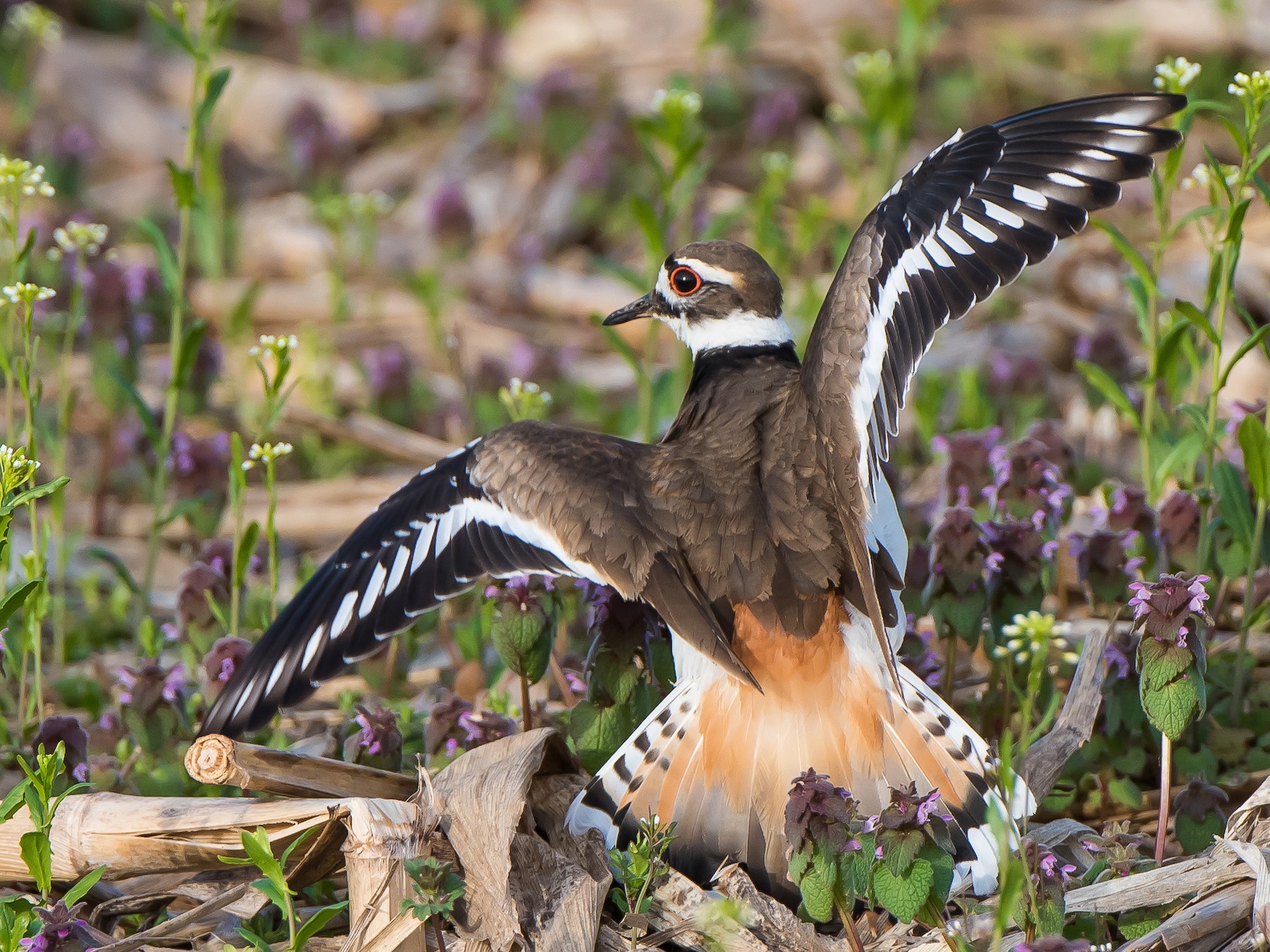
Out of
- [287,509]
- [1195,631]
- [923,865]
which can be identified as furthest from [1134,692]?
[287,509]

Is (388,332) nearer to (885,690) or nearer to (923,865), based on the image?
(885,690)

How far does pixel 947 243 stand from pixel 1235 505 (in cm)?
119

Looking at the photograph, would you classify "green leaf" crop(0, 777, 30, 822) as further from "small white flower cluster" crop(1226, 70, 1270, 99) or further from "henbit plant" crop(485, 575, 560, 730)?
"small white flower cluster" crop(1226, 70, 1270, 99)

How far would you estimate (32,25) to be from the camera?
23.7ft

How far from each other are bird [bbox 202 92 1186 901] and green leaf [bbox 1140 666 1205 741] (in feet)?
1.26

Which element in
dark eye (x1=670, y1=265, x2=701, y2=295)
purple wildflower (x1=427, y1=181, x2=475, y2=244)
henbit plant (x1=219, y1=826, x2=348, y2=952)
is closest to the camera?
henbit plant (x1=219, y1=826, x2=348, y2=952)

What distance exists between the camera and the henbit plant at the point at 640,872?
11.1 feet

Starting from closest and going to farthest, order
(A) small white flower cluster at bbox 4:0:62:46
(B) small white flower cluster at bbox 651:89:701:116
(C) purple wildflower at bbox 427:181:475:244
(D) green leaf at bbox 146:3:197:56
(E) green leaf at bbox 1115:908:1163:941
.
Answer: (E) green leaf at bbox 1115:908:1163:941
(D) green leaf at bbox 146:3:197:56
(B) small white flower cluster at bbox 651:89:701:116
(A) small white flower cluster at bbox 4:0:62:46
(C) purple wildflower at bbox 427:181:475:244

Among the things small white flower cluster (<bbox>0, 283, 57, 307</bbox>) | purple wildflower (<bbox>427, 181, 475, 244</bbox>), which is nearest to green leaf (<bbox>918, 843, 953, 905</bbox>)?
small white flower cluster (<bbox>0, 283, 57, 307</bbox>)

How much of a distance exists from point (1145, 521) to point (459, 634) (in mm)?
2307

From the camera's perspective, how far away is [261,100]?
1005 cm

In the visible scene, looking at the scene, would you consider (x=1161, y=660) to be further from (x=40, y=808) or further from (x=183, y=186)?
(x=183, y=186)

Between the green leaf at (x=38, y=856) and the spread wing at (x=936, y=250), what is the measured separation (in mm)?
2031

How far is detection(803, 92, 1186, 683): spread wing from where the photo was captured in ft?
12.1
